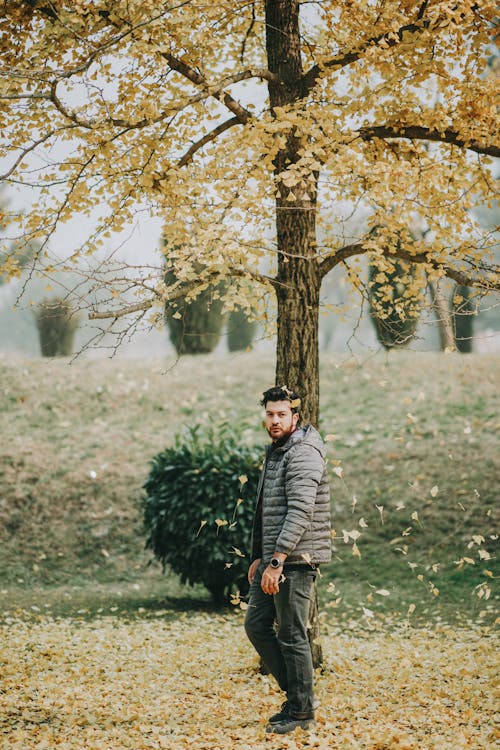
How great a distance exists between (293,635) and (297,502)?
737 millimetres

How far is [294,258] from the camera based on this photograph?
18.9 ft

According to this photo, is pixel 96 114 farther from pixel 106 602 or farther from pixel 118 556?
pixel 118 556

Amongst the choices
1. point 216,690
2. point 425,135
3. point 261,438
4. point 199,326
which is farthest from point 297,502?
point 199,326

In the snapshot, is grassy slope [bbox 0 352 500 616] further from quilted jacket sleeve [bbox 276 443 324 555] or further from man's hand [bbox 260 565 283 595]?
man's hand [bbox 260 565 283 595]

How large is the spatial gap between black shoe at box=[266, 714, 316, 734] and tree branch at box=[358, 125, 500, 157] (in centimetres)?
411

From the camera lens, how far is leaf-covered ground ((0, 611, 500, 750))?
4.27 m

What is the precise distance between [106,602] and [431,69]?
254 inches

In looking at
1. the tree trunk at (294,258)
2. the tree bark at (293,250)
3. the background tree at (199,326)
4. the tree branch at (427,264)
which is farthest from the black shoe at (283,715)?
the background tree at (199,326)

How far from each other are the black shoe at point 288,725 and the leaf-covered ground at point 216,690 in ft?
0.14

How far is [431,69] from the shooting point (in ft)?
18.5

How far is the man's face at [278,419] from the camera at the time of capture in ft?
14.4

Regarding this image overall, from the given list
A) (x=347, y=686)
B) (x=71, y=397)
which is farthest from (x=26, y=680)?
(x=71, y=397)

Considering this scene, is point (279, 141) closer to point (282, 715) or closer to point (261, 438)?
point (282, 715)

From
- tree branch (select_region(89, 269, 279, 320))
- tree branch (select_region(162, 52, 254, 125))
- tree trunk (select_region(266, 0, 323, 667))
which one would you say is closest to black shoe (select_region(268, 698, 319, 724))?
tree trunk (select_region(266, 0, 323, 667))
